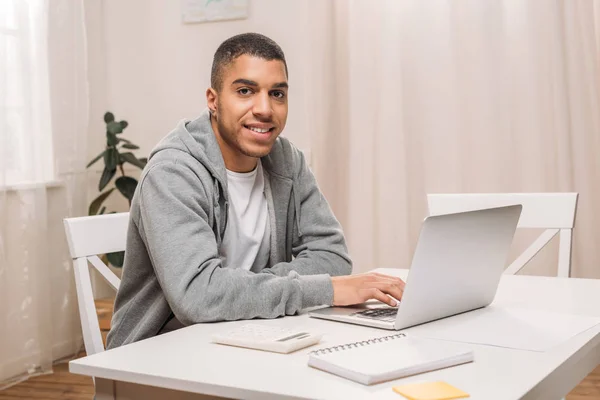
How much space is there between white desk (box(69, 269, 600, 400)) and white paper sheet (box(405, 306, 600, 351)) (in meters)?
0.03

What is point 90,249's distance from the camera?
1.69m

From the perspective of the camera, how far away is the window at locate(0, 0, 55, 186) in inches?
127

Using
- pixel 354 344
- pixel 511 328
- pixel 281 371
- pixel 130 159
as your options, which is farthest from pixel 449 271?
pixel 130 159

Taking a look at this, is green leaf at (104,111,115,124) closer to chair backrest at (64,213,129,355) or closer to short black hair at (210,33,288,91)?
chair backrest at (64,213,129,355)

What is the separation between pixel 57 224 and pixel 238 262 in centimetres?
211

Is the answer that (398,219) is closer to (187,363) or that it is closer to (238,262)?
(238,262)

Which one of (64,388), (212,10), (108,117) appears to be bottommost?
(64,388)

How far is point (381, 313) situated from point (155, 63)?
117 inches

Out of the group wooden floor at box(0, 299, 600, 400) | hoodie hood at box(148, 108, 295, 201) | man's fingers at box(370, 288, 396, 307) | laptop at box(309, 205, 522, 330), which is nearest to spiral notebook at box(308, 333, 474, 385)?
laptop at box(309, 205, 522, 330)

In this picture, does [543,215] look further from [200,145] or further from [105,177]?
[105,177]

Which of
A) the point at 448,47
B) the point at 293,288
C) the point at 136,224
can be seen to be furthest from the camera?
the point at 448,47

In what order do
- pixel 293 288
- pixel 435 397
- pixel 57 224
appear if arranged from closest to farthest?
pixel 435 397 < pixel 293 288 < pixel 57 224

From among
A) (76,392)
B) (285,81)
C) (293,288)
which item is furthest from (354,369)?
(76,392)

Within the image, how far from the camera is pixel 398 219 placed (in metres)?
3.38
